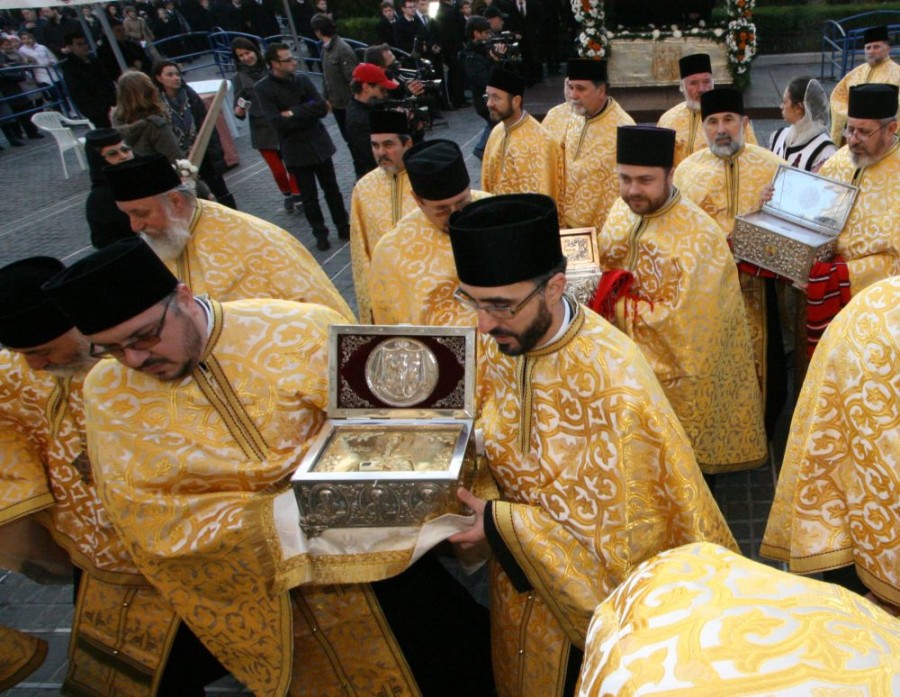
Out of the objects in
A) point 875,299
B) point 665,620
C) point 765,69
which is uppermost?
point 665,620

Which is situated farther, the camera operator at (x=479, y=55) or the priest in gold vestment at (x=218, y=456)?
the camera operator at (x=479, y=55)

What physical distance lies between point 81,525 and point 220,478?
85cm

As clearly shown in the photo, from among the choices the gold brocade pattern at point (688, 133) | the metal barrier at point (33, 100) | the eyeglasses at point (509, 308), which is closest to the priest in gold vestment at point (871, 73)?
the gold brocade pattern at point (688, 133)

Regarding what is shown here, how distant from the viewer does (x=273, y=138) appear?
9.61 meters

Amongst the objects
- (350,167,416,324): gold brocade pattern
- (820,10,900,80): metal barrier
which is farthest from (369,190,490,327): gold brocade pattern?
(820,10,900,80): metal barrier

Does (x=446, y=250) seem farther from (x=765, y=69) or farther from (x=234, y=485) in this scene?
(x=765, y=69)

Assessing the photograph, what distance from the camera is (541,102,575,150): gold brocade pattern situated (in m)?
6.28

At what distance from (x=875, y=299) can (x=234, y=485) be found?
2.10 meters

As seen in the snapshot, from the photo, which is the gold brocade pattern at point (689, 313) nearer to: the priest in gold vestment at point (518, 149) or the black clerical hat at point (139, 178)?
the priest in gold vestment at point (518, 149)

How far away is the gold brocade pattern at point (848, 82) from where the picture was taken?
282 inches

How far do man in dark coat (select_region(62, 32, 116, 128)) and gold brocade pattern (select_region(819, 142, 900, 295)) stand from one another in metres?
10.6

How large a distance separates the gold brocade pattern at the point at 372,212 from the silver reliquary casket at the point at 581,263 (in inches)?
63.8

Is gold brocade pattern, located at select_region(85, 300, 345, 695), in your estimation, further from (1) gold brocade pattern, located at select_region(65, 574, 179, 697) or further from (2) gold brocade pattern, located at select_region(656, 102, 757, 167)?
(2) gold brocade pattern, located at select_region(656, 102, 757, 167)

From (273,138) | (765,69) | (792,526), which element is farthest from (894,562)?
(765,69)
